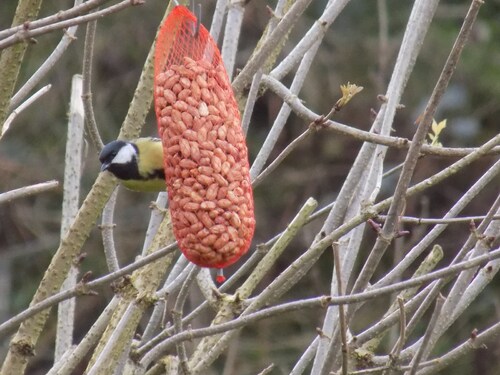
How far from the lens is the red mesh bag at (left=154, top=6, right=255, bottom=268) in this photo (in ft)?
6.10

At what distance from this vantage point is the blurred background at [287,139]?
6137 mm

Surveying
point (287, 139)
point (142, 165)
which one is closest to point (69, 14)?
point (142, 165)

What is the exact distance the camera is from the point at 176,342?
5.89ft

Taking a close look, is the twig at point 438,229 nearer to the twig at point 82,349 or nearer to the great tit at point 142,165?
the twig at point 82,349

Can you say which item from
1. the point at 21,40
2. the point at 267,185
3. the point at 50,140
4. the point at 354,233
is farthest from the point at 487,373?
the point at 21,40

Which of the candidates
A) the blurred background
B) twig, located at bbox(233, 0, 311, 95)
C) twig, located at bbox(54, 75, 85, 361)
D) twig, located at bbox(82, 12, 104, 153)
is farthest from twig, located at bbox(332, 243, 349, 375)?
the blurred background

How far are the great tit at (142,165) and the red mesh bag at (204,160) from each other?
531 millimetres

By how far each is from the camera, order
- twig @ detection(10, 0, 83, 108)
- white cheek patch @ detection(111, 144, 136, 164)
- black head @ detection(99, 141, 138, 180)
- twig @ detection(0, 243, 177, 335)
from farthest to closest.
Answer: white cheek patch @ detection(111, 144, 136, 164), black head @ detection(99, 141, 138, 180), twig @ detection(10, 0, 83, 108), twig @ detection(0, 243, 177, 335)

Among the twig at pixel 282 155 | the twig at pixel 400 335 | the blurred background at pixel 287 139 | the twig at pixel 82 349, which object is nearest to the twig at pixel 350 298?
the twig at pixel 400 335

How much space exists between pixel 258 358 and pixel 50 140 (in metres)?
1.87

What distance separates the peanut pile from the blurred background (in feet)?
13.3

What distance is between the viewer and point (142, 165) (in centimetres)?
270

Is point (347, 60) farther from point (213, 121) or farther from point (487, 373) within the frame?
point (213, 121)

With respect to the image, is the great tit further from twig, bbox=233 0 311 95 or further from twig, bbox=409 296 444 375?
twig, bbox=409 296 444 375
